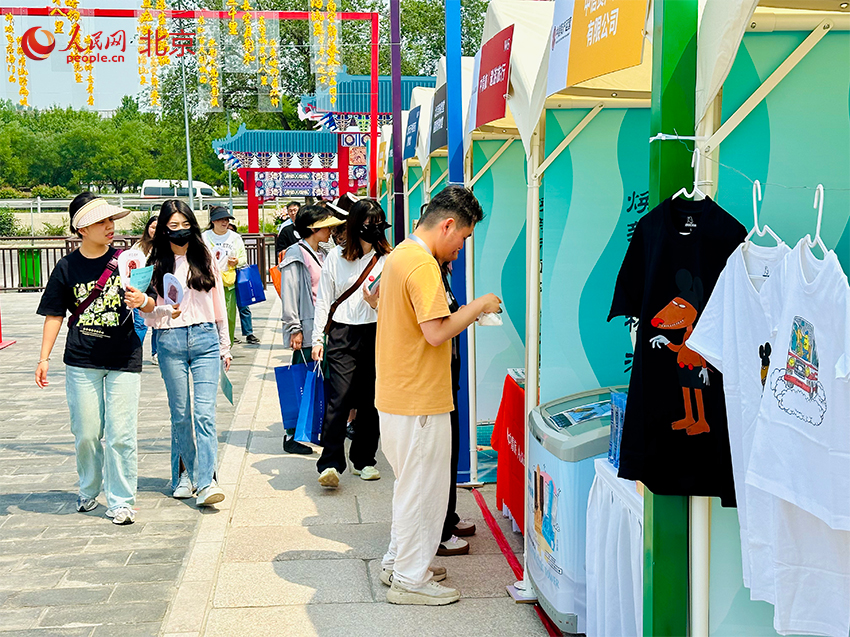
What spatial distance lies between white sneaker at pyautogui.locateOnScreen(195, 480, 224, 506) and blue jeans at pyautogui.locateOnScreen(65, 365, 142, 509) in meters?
0.41

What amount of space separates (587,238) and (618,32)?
1.44 metres

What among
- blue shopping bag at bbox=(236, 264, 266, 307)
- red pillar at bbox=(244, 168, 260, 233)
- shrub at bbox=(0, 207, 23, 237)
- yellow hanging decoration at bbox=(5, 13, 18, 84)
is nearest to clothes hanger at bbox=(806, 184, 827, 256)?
blue shopping bag at bbox=(236, 264, 266, 307)

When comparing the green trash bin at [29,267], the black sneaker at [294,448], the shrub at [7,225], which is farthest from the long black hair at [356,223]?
the shrub at [7,225]

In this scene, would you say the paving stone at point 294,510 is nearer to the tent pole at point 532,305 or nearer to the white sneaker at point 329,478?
the white sneaker at point 329,478

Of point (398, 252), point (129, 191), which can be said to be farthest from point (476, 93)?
point (129, 191)

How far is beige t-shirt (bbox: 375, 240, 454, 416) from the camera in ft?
12.7

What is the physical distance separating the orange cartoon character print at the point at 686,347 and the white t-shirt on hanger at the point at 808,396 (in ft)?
0.94

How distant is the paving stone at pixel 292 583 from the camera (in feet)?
14.0

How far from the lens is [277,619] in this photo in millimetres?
4055

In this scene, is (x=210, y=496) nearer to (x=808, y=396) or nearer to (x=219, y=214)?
(x=808, y=396)

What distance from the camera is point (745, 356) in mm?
Result: 2645

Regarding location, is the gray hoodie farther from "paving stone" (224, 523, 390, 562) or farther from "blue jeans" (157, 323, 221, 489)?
"paving stone" (224, 523, 390, 562)

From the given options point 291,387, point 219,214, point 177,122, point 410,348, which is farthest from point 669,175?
point 177,122

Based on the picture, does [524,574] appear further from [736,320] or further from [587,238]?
[736,320]
